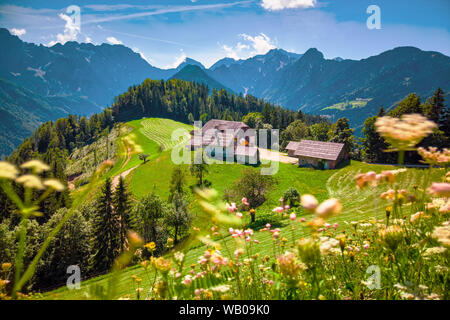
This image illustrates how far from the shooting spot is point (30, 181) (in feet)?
4.32

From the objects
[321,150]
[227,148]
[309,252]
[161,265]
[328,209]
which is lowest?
[161,265]

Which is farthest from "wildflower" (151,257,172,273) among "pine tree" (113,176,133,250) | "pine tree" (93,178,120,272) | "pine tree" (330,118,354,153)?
"pine tree" (330,118,354,153)

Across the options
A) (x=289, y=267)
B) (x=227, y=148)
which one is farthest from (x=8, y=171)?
(x=227, y=148)

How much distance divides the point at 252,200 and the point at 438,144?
3722 centimetres

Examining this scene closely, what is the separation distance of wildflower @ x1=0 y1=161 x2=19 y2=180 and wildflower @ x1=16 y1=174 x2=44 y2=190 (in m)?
0.04

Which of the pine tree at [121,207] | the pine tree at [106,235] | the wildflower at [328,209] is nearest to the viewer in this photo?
the wildflower at [328,209]

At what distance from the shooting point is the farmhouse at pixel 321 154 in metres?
42.8

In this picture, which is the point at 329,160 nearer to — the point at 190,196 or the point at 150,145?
the point at 190,196

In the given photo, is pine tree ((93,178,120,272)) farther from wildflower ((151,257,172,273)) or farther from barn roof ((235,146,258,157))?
barn roof ((235,146,258,157))

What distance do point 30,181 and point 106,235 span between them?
29.5 meters

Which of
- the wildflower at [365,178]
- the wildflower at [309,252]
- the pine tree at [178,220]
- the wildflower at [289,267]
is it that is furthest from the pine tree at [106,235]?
the wildflower at [365,178]

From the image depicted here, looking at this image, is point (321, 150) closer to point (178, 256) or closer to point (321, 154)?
point (321, 154)

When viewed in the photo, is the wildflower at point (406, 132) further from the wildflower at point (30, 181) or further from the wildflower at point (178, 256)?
the wildflower at point (30, 181)
